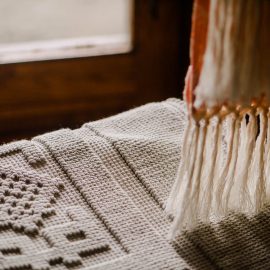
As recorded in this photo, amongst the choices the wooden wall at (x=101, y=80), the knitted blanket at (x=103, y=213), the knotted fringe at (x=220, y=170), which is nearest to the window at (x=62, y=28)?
the wooden wall at (x=101, y=80)

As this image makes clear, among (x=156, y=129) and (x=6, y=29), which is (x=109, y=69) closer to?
(x=6, y=29)

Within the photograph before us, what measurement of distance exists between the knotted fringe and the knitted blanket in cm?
2

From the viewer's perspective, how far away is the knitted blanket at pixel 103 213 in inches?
33.0

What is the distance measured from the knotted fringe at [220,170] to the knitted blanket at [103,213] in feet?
0.08

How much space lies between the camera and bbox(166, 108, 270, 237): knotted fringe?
861 millimetres

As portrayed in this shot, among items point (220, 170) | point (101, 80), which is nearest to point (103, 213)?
point (220, 170)

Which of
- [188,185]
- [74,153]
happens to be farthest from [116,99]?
[188,185]

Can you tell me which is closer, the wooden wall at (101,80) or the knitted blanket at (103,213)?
the knitted blanket at (103,213)

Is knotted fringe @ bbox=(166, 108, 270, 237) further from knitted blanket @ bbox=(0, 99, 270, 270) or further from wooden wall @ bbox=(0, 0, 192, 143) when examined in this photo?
wooden wall @ bbox=(0, 0, 192, 143)

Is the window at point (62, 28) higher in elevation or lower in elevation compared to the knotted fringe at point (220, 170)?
lower

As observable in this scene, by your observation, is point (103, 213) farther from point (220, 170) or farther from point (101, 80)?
point (101, 80)

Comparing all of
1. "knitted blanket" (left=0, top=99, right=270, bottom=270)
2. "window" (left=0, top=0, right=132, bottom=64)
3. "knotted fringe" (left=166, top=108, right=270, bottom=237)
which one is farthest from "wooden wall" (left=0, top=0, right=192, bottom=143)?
"knotted fringe" (left=166, top=108, right=270, bottom=237)

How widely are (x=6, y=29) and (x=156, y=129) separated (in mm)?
951

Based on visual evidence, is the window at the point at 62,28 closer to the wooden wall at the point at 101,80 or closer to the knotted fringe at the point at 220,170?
the wooden wall at the point at 101,80
